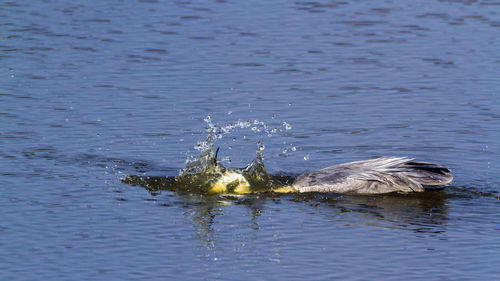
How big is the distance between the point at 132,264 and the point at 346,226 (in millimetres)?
2491

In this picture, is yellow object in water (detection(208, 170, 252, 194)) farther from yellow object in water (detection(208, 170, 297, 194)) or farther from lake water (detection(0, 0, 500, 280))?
lake water (detection(0, 0, 500, 280))

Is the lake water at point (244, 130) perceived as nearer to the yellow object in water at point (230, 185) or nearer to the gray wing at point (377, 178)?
the gray wing at point (377, 178)

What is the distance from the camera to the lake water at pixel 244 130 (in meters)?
10.3

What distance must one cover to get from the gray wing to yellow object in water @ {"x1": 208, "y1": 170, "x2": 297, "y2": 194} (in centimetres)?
34

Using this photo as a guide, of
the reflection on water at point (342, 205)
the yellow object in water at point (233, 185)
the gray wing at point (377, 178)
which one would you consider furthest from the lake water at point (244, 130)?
the yellow object in water at point (233, 185)

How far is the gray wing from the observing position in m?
12.5

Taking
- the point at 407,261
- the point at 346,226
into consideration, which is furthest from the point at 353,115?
the point at 407,261

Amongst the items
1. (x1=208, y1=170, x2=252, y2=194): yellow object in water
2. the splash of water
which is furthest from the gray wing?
(x1=208, y1=170, x2=252, y2=194): yellow object in water

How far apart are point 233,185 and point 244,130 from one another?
2.60 metres

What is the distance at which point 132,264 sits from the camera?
32.6 feet

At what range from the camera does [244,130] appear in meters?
15.3

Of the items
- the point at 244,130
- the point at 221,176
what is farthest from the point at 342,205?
the point at 244,130

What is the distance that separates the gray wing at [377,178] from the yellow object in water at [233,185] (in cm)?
34

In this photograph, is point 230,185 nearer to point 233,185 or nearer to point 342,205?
point 233,185
